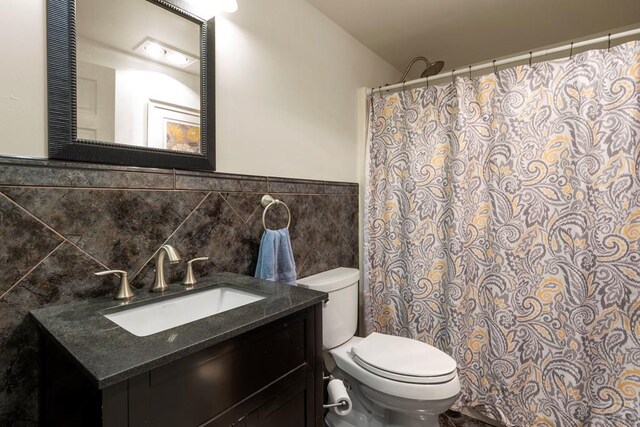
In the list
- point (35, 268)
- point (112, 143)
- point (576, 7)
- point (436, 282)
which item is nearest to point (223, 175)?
point (112, 143)

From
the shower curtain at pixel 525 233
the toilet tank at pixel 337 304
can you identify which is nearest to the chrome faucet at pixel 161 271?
the toilet tank at pixel 337 304

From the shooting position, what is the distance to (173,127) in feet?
3.76

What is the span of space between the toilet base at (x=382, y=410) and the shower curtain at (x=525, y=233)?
1.85 feet

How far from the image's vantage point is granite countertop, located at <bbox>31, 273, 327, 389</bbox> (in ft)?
1.88

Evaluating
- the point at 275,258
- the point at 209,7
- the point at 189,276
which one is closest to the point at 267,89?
the point at 209,7

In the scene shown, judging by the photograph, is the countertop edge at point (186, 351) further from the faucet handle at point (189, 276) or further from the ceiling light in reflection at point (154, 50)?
the ceiling light in reflection at point (154, 50)

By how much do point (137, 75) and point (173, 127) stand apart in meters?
0.19

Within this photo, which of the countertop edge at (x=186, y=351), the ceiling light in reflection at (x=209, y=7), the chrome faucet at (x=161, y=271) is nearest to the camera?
the countertop edge at (x=186, y=351)

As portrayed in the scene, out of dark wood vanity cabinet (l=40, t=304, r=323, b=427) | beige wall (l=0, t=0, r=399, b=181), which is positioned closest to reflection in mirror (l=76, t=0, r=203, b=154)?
beige wall (l=0, t=0, r=399, b=181)

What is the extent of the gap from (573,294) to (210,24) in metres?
2.03

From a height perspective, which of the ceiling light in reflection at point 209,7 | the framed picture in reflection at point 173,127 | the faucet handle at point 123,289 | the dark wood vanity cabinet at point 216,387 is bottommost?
the dark wood vanity cabinet at point 216,387

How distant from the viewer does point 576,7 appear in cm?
178

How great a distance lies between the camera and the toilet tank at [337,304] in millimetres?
1561

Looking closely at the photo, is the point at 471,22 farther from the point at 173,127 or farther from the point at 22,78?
the point at 22,78
